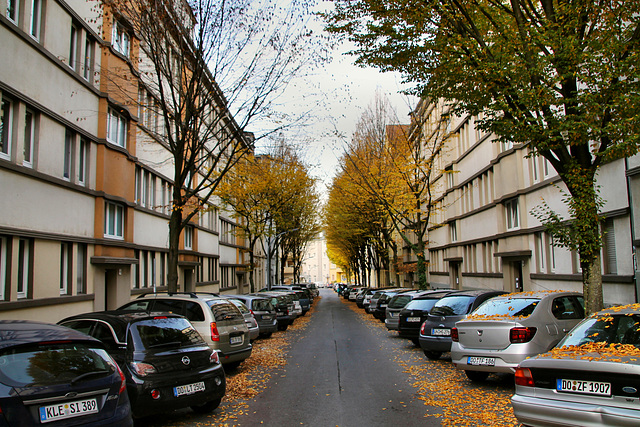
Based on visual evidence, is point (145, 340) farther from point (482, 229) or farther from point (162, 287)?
point (482, 229)

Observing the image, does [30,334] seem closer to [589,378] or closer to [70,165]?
[589,378]

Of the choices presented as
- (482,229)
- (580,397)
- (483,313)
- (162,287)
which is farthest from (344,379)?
(482,229)

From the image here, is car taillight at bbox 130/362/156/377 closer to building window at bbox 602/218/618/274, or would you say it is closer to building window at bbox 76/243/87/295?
building window at bbox 76/243/87/295

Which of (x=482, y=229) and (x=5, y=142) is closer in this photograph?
(x=5, y=142)

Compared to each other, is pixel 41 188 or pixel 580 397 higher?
pixel 41 188

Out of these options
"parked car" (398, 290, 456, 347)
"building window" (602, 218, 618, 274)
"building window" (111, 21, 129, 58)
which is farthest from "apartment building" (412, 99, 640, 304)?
"building window" (111, 21, 129, 58)

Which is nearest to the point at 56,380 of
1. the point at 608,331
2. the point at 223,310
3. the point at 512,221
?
the point at 608,331

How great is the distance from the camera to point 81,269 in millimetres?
15508

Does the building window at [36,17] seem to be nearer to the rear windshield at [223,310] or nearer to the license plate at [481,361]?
the rear windshield at [223,310]

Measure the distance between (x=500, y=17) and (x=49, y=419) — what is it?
1043 cm

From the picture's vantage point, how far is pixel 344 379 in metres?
9.86

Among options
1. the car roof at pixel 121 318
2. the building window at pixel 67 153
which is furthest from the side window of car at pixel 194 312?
the building window at pixel 67 153

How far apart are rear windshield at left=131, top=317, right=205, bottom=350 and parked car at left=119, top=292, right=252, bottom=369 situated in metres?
2.52

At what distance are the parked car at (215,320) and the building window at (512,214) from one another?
13.8 meters
